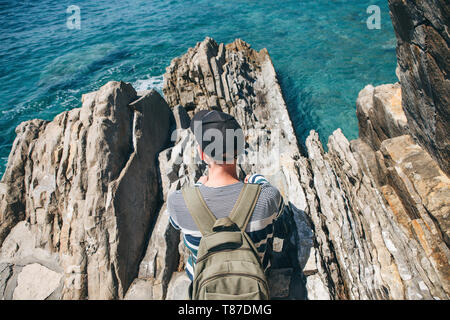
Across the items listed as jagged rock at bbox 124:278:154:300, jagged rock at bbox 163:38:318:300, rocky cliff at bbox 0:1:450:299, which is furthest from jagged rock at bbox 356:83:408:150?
jagged rock at bbox 124:278:154:300

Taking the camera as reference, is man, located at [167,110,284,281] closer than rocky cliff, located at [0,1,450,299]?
Yes

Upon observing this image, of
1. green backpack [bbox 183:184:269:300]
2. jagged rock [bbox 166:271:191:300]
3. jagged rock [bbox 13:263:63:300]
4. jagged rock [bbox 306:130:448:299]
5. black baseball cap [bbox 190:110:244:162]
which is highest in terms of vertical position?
black baseball cap [bbox 190:110:244:162]

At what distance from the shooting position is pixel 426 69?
17.6 feet

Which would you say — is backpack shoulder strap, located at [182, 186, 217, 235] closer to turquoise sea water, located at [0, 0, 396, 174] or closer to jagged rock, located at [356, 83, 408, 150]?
jagged rock, located at [356, 83, 408, 150]

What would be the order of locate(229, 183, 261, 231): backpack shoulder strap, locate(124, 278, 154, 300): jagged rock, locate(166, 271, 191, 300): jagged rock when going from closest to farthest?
locate(229, 183, 261, 231): backpack shoulder strap → locate(166, 271, 191, 300): jagged rock → locate(124, 278, 154, 300): jagged rock

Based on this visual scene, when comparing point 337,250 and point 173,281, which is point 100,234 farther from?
point 337,250

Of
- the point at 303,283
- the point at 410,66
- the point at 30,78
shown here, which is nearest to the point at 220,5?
the point at 30,78

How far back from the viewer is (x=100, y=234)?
17.2ft

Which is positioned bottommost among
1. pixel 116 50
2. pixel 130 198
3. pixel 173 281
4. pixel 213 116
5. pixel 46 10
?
pixel 173 281

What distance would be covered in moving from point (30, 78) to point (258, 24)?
1918 cm

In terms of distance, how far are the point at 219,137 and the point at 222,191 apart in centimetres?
73

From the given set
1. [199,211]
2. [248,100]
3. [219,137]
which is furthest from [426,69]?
[248,100]

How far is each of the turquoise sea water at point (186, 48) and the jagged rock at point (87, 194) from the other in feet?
25.7

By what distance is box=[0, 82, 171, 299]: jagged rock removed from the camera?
5191 millimetres
